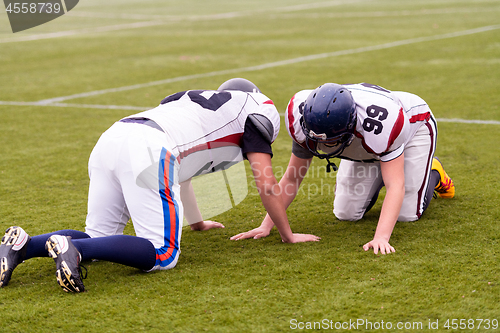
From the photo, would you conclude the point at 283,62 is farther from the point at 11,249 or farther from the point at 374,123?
the point at 11,249

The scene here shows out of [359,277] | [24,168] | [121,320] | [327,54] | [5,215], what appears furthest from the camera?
[327,54]

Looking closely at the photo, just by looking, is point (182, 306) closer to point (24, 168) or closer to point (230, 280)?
point (230, 280)

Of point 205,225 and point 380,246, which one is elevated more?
point 380,246

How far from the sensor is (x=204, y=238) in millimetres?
3830

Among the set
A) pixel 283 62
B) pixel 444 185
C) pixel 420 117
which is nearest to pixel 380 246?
pixel 420 117

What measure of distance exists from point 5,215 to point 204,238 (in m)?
1.67

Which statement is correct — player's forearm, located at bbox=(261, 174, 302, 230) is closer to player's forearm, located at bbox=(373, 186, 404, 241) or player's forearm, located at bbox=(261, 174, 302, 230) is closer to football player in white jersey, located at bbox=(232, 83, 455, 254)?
football player in white jersey, located at bbox=(232, 83, 455, 254)

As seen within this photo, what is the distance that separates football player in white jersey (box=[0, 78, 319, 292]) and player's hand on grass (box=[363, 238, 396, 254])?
51 centimetres

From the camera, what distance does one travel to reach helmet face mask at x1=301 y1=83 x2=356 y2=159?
→ 10.5ft

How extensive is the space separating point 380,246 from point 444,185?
1276 mm

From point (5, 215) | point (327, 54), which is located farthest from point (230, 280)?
point (327, 54)

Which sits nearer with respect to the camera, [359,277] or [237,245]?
[359,277]

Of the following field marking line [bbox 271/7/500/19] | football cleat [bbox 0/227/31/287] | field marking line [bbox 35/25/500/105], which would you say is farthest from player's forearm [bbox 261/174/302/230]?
field marking line [bbox 271/7/500/19]

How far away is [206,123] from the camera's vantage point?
128 inches
